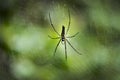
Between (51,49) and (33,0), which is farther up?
(33,0)

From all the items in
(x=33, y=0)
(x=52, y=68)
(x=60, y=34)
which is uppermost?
(x=33, y=0)

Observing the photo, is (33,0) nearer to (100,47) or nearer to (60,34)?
(60,34)

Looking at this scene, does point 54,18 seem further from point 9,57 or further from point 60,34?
point 9,57

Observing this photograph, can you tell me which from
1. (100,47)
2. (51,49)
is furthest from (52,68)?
(100,47)

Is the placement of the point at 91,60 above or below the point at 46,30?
below
